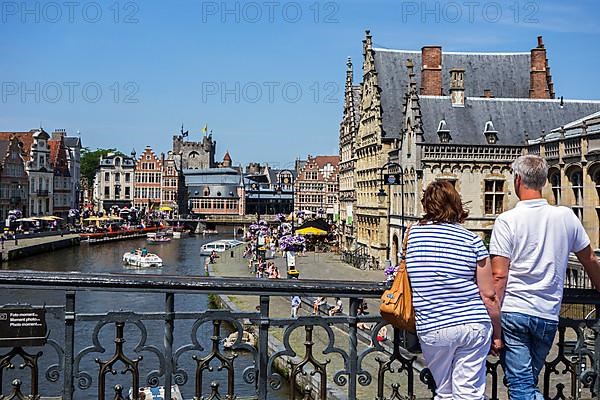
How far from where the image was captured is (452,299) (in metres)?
5.00

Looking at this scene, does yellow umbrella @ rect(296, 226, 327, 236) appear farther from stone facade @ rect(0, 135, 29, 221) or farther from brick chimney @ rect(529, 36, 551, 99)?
stone facade @ rect(0, 135, 29, 221)

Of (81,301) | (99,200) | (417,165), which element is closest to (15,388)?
(81,301)

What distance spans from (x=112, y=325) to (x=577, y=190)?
64.9 feet

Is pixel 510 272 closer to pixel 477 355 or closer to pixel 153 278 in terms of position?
pixel 477 355

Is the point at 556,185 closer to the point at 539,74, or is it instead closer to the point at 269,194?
the point at 539,74

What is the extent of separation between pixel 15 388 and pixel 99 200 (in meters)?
133

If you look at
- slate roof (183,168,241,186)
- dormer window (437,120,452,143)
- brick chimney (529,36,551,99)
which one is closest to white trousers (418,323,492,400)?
dormer window (437,120,452,143)

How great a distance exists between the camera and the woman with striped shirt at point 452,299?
500 cm

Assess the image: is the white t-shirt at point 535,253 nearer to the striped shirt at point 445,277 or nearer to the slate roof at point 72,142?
the striped shirt at point 445,277

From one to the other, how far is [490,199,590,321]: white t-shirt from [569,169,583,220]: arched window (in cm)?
2623

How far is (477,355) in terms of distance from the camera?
16.6ft

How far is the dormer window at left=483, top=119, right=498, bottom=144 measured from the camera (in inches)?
1608

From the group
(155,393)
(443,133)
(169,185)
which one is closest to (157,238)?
(169,185)

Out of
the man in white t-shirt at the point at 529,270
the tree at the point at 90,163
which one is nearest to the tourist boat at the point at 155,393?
the man in white t-shirt at the point at 529,270
